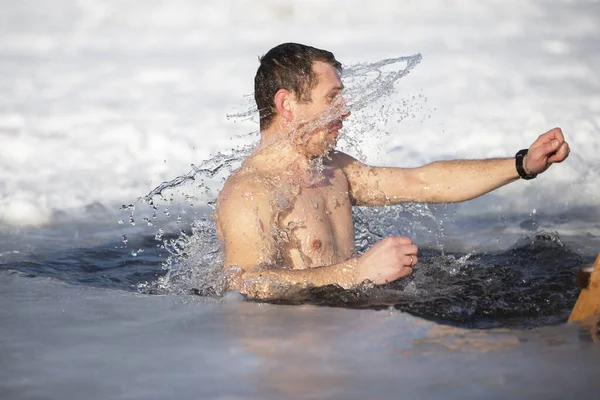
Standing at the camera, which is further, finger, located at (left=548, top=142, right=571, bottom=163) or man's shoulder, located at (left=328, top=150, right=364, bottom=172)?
man's shoulder, located at (left=328, top=150, right=364, bottom=172)

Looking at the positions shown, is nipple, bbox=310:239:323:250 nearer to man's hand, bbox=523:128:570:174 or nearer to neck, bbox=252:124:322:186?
neck, bbox=252:124:322:186

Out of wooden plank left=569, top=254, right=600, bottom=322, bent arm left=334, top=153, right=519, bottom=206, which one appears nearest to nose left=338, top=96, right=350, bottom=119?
bent arm left=334, top=153, right=519, bottom=206

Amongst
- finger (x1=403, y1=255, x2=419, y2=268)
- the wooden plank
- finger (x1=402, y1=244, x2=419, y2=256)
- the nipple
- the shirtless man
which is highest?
the shirtless man

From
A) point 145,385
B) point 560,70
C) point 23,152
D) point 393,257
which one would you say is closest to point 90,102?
point 23,152

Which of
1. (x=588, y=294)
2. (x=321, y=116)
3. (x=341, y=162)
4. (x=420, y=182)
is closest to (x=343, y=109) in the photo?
(x=321, y=116)

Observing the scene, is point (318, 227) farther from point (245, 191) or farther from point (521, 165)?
point (521, 165)

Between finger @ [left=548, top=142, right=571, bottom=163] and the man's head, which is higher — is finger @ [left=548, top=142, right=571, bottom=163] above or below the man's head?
below

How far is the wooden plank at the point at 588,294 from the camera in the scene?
237cm

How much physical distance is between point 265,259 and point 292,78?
0.70 m

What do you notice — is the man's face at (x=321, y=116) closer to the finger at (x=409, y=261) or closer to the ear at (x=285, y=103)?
the ear at (x=285, y=103)

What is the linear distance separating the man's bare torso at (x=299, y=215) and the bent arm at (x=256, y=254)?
0.01 m

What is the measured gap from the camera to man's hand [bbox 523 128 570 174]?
126 inches

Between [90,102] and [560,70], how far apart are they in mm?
3516

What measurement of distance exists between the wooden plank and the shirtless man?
0.70 meters
